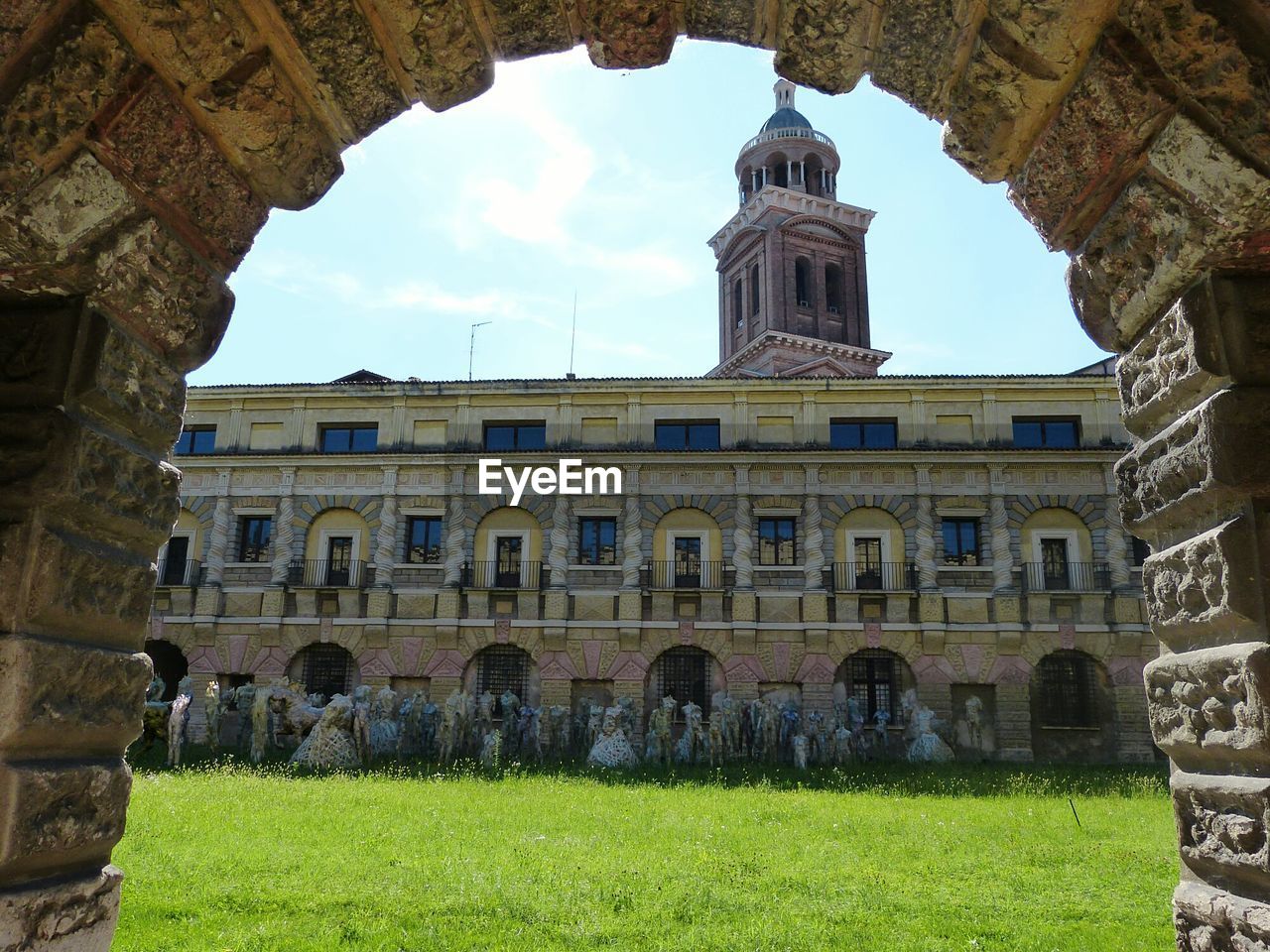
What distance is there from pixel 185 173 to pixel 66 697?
1606 mm

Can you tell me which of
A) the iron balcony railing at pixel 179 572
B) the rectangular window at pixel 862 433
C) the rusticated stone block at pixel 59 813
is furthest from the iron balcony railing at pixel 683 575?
the rusticated stone block at pixel 59 813

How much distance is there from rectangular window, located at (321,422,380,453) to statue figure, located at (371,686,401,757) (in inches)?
315

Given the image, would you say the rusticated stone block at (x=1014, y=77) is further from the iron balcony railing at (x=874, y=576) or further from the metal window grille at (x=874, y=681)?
the metal window grille at (x=874, y=681)

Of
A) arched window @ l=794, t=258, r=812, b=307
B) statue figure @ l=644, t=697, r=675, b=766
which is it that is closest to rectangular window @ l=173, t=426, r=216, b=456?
statue figure @ l=644, t=697, r=675, b=766

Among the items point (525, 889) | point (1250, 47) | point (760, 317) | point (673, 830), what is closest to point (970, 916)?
point (525, 889)

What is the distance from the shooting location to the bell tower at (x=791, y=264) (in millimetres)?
38938

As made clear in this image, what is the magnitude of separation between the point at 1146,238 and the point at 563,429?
2411cm

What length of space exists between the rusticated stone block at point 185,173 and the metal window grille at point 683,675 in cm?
2247

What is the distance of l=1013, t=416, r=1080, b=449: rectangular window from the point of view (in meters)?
25.9

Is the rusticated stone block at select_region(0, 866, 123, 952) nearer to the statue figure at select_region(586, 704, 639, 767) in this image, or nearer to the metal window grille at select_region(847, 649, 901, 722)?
the statue figure at select_region(586, 704, 639, 767)

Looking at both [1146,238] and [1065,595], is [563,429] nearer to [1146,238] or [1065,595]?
[1065,595]

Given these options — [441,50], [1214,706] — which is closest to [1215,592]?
[1214,706]

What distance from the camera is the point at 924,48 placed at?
310cm

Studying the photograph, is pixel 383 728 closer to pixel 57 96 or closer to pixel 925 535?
pixel 925 535
